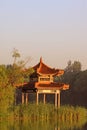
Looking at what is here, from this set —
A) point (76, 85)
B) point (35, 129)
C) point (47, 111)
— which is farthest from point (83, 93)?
point (35, 129)

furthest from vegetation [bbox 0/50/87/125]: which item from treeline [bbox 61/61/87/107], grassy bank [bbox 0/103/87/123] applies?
treeline [bbox 61/61/87/107]

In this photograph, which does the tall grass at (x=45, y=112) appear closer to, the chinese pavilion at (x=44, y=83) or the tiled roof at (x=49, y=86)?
the tiled roof at (x=49, y=86)

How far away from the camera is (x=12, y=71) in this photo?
149 feet

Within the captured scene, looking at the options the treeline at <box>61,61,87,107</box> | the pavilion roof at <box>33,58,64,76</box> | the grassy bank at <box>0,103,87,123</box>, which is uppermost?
the pavilion roof at <box>33,58,64,76</box>

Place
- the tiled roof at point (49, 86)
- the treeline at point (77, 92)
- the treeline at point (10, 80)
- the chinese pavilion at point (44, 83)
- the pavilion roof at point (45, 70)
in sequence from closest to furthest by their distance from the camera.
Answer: the treeline at point (10, 80) → the tiled roof at point (49, 86) → the chinese pavilion at point (44, 83) → the pavilion roof at point (45, 70) → the treeline at point (77, 92)

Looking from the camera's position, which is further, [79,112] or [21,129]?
[79,112]

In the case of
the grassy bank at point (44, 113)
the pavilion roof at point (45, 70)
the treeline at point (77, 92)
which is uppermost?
the pavilion roof at point (45, 70)

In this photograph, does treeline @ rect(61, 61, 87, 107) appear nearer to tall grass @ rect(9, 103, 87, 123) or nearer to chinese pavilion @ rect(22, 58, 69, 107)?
chinese pavilion @ rect(22, 58, 69, 107)

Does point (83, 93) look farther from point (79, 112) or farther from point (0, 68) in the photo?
point (0, 68)

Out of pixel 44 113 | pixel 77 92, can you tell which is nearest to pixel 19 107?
pixel 44 113

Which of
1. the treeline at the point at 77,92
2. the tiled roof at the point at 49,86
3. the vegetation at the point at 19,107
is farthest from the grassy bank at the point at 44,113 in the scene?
the treeline at the point at 77,92

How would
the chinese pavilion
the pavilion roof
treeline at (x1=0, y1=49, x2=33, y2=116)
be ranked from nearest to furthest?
treeline at (x1=0, y1=49, x2=33, y2=116)
the chinese pavilion
the pavilion roof

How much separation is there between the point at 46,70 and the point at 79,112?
583 cm

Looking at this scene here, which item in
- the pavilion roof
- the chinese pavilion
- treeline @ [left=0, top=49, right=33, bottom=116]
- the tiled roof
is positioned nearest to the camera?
treeline @ [left=0, top=49, right=33, bottom=116]
